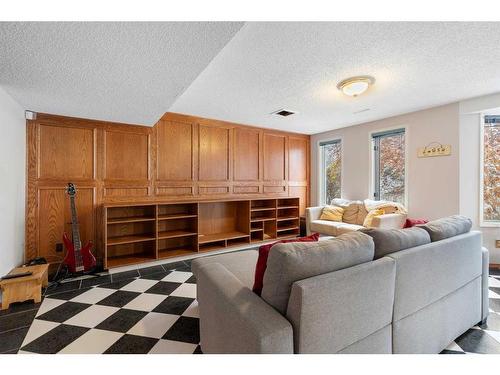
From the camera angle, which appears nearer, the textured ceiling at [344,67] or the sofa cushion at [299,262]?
the sofa cushion at [299,262]

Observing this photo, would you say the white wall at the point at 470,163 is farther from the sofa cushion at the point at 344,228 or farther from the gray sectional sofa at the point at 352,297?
the gray sectional sofa at the point at 352,297

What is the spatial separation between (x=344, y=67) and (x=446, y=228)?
1.68 meters

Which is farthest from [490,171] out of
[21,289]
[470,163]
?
[21,289]

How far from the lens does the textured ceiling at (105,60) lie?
1.39 metres

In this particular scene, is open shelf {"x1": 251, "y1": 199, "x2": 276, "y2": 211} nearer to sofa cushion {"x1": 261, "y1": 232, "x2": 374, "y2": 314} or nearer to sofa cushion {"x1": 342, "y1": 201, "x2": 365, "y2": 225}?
sofa cushion {"x1": 342, "y1": 201, "x2": 365, "y2": 225}

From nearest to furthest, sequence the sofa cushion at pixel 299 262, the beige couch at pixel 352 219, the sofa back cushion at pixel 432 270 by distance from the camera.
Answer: the sofa cushion at pixel 299 262 → the sofa back cushion at pixel 432 270 → the beige couch at pixel 352 219

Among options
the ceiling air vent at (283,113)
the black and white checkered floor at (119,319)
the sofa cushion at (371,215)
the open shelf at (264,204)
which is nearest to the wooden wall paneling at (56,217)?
the black and white checkered floor at (119,319)

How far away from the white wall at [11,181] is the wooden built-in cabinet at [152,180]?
0.17 meters

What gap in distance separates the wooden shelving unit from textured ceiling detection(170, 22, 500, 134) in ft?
5.57

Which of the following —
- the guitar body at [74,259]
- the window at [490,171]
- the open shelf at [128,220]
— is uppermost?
the window at [490,171]

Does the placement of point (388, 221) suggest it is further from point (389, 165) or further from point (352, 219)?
point (389, 165)

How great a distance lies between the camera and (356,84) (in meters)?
2.53

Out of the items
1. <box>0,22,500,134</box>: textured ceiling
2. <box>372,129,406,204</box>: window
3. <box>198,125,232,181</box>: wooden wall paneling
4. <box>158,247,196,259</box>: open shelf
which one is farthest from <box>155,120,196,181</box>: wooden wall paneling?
<box>372,129,406,204</box>: window

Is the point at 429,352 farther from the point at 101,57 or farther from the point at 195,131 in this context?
the point at 195,131
